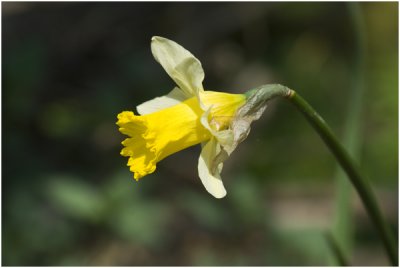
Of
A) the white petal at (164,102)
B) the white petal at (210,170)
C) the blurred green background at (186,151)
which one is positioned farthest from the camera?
the blurred green background at (186,151)

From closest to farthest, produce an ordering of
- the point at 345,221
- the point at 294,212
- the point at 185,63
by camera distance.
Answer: the point at 185,63
the point at 345,221
the point at 294,212

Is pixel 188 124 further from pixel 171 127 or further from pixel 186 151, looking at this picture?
pixel 186 151

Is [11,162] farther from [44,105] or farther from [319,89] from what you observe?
[319,89]

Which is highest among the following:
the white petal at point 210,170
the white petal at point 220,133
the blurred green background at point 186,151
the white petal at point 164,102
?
the blurred green background at point 186,151

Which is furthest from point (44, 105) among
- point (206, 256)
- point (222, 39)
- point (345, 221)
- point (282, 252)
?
point (345, 221)

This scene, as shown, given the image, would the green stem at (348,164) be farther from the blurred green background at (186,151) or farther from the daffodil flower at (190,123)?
the blurred green background at (186,151)

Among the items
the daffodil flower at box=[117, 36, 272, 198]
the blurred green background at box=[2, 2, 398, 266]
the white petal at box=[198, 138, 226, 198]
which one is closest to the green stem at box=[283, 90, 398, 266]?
the daffodil flower at box=[117, 36, 272, 198]

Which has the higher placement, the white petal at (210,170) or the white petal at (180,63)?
the white petal at (180,63)

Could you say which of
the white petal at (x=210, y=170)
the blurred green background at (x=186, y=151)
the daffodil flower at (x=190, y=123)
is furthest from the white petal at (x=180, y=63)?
the blurred green background at (x=186, y=151)
